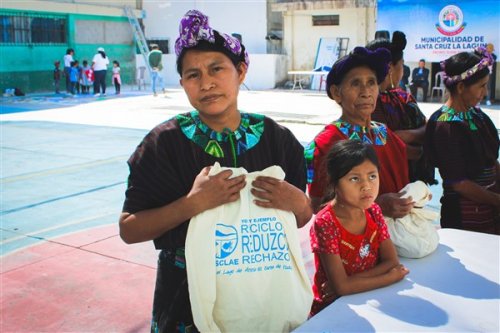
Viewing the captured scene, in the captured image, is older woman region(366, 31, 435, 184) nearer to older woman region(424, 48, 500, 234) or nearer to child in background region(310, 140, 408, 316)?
older woman region(424, 48, 500, 234)

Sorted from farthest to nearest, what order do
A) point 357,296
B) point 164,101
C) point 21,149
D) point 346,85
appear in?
point 164,101
point 21,149
point 346,85
point 357,296

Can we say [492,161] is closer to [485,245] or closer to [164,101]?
[485,245]

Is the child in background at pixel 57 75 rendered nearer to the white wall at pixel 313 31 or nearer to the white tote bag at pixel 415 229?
the white wall at pixel 313 31

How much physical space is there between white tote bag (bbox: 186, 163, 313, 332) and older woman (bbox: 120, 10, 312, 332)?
34 mm

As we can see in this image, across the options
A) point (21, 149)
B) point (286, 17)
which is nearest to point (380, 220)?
point (21, 149)

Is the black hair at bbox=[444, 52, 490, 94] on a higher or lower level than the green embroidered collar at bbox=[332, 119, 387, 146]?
higher

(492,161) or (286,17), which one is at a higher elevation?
(286,17)

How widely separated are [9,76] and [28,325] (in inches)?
785

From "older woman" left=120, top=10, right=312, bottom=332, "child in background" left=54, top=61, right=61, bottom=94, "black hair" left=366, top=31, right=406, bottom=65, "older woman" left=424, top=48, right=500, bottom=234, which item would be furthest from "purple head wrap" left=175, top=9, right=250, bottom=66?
"child in background" left=54, top=61, right=61, bottom=94

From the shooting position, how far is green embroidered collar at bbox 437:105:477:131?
2814 millimetres

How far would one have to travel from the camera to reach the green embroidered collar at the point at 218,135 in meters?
1.76

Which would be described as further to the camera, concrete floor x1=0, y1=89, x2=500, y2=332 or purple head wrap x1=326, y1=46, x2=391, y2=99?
concrete floor x1=0, y1=89, x2=500, y2=332

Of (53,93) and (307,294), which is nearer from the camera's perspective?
(307,294)

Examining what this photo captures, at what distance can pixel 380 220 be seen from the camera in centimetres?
222
